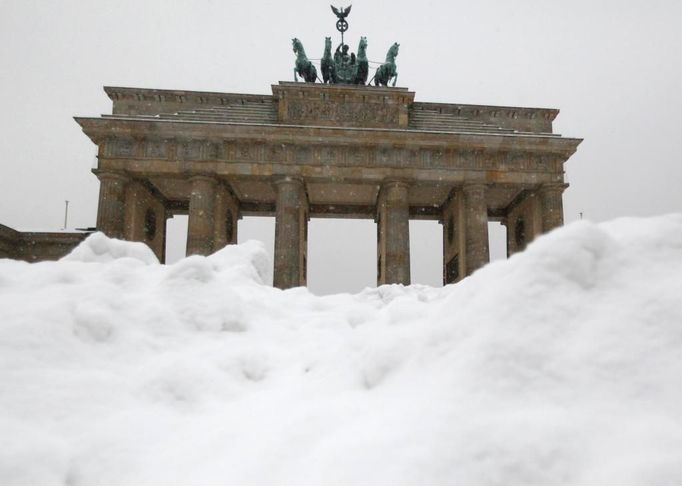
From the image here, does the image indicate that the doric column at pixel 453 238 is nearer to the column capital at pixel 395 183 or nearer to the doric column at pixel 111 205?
the column capital at pixel 395 183

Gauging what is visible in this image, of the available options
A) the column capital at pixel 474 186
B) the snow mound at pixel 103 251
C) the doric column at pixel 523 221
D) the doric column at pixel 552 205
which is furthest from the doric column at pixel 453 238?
the snow mound at pixel 103 251

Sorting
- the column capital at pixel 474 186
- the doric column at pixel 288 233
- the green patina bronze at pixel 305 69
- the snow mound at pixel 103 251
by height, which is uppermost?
the green patina bronze at pixel 305 69

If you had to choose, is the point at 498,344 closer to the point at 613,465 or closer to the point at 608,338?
the point at 608,338

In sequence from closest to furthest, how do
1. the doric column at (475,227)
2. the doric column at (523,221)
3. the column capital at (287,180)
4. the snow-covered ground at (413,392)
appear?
the snow-covered ground at (413,392) → the column capital at (287,180) → the doric column at (475,227) → the doric column at (523,221)

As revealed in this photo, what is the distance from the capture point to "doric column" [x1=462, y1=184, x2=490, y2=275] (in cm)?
2389

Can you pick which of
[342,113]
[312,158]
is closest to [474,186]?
[342,113]

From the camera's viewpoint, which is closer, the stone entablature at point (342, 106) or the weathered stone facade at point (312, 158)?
the weathered stone facade at point (312, 158)

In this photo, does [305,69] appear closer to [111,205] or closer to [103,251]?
[111,205]

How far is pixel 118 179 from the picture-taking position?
23.2m

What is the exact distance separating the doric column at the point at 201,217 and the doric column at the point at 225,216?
2.89 feet

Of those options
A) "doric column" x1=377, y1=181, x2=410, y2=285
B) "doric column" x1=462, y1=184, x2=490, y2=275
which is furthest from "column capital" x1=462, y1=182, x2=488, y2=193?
"doric column" x1=377, y1=181, x2=410, y2=285

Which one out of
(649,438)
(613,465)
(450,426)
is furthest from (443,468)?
(649,438)

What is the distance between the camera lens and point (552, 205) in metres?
24.5

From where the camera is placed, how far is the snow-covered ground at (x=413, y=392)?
70.2 inches
